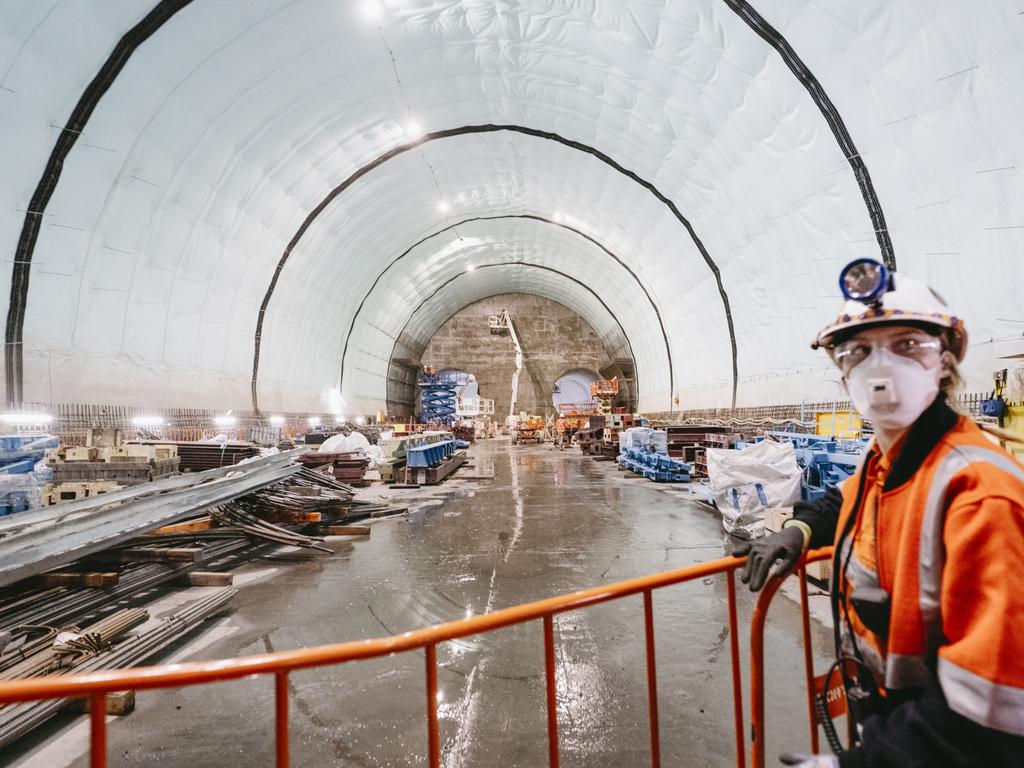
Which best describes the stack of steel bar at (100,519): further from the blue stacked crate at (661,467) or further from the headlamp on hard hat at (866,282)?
the blue stacked crate at (661,467)

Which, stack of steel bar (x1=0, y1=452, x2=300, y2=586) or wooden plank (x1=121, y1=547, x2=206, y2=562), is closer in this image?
stack of steel bar (x1=0, y1=452, x2=300, y2=586)

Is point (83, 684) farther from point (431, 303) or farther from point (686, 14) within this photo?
point (431, 303)

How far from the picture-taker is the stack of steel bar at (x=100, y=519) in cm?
372

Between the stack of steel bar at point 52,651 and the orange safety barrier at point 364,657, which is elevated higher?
the orange safety barrier at point 364,657

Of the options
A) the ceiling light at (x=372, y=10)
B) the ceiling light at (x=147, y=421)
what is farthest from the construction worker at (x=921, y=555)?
the ceiling light at (x=147, y=421)

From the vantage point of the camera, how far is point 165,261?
988 centimetres

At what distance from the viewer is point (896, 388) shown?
1394 mm

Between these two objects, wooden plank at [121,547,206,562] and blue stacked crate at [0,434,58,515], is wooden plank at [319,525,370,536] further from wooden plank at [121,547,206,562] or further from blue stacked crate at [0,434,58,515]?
blue stacked crate at [0,434,58,515]

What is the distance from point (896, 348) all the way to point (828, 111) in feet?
27.0

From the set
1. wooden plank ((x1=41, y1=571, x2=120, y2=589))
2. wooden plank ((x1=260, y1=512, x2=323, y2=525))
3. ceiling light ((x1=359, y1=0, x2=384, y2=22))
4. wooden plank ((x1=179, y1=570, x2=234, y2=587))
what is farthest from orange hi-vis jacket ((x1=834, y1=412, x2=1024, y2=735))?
ceiling light ((x1=359, y1=0, x2=384, y2=22))

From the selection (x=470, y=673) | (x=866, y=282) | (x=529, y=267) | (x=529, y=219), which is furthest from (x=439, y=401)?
(x=866, y=282)

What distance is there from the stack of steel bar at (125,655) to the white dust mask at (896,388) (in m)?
3.50

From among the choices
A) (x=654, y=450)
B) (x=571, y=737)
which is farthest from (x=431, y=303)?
A: (x=571, y=737)

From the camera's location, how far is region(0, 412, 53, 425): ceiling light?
738cm
